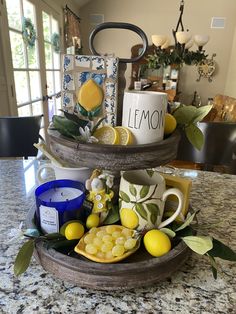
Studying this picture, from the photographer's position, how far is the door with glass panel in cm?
218

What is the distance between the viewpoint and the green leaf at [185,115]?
0.54m

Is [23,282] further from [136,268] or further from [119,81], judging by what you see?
[119,81]

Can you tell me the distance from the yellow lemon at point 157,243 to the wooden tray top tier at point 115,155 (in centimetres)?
15

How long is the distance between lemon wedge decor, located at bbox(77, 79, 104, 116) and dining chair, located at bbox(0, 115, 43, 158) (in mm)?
823

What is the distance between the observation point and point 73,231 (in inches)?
A: 19.2

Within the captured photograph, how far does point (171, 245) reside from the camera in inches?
19.3

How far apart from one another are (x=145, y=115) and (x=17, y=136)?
1.00 metres

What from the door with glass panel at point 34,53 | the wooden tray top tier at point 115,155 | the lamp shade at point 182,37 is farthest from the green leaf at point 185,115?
the lamp shade at point 182,37

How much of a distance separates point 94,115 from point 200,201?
19.6 inches

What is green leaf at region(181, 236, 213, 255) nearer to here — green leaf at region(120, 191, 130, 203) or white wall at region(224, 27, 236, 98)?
green leaf at region(120, 191, 130, 203)

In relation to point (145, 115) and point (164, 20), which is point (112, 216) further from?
point (164, 20)

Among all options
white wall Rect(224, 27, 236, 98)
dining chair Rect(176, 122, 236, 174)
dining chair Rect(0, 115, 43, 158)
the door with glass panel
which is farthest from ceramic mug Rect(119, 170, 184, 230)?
white wall Rect(224, 27, 236, 98)

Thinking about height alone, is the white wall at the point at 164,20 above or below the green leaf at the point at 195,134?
above

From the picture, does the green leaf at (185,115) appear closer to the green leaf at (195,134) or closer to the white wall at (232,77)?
the green leaf at (195,134)
